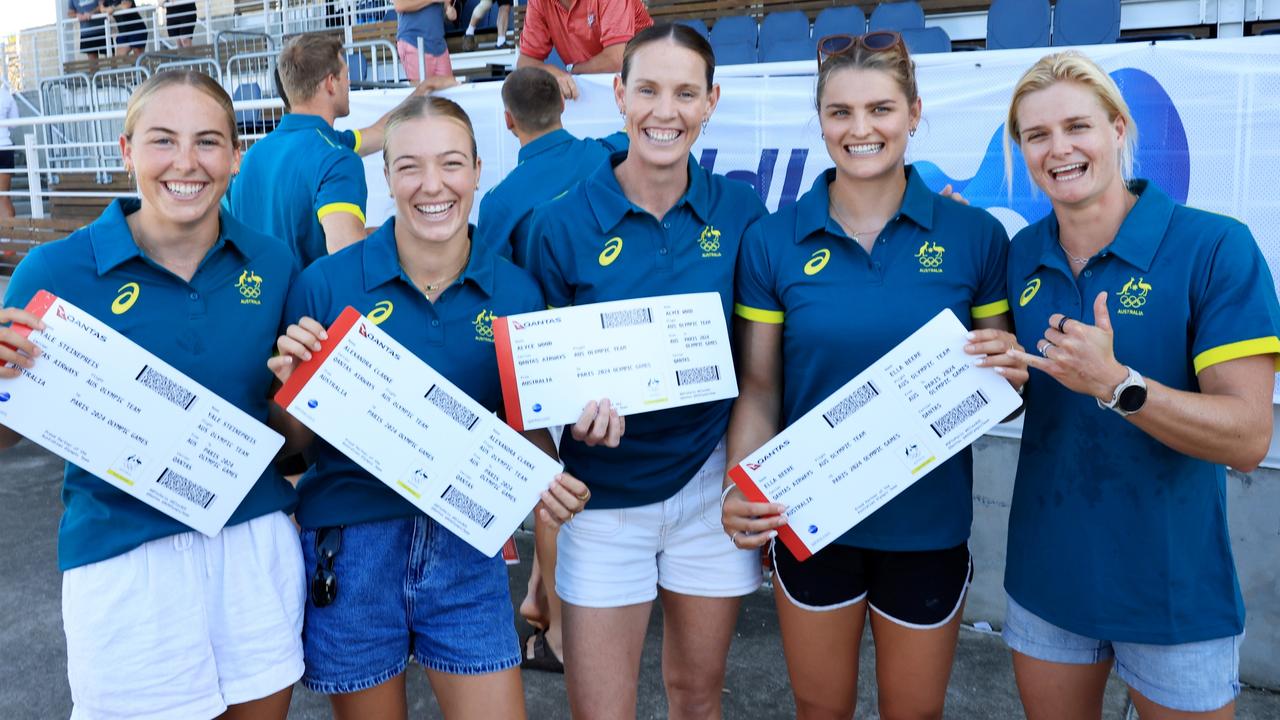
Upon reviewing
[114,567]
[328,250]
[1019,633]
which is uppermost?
[328,250]

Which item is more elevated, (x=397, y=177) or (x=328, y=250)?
(x=397, y=177)

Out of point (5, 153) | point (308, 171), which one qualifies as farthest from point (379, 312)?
point (5, 153)

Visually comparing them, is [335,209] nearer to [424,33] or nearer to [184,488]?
[184,488]

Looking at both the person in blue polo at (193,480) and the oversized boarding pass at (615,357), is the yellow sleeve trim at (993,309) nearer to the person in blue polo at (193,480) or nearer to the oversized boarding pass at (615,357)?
the oversized boarding pass at (615,357)

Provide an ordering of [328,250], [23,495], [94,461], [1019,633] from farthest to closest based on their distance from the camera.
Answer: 1. [23,495]
2. [328,250]
3. [1019,633]
4. [94,461]

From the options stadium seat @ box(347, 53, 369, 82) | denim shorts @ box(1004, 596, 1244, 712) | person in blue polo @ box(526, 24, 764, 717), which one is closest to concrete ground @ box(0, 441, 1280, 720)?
person in blue polo @ box(526, 24, 764, 717)

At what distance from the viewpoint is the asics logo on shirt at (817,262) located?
2.27 m

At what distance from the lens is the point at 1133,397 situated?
70.8 inches

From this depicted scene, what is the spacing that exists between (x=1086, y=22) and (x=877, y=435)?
21.1ft

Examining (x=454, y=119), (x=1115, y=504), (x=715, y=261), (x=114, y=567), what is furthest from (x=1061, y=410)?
(x=114, y=567)

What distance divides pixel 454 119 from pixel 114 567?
1.21 metres

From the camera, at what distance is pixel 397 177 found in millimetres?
2207

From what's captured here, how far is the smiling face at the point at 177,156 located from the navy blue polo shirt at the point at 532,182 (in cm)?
145

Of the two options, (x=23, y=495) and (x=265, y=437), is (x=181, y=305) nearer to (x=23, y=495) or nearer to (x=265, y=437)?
(x=265, y=437)
